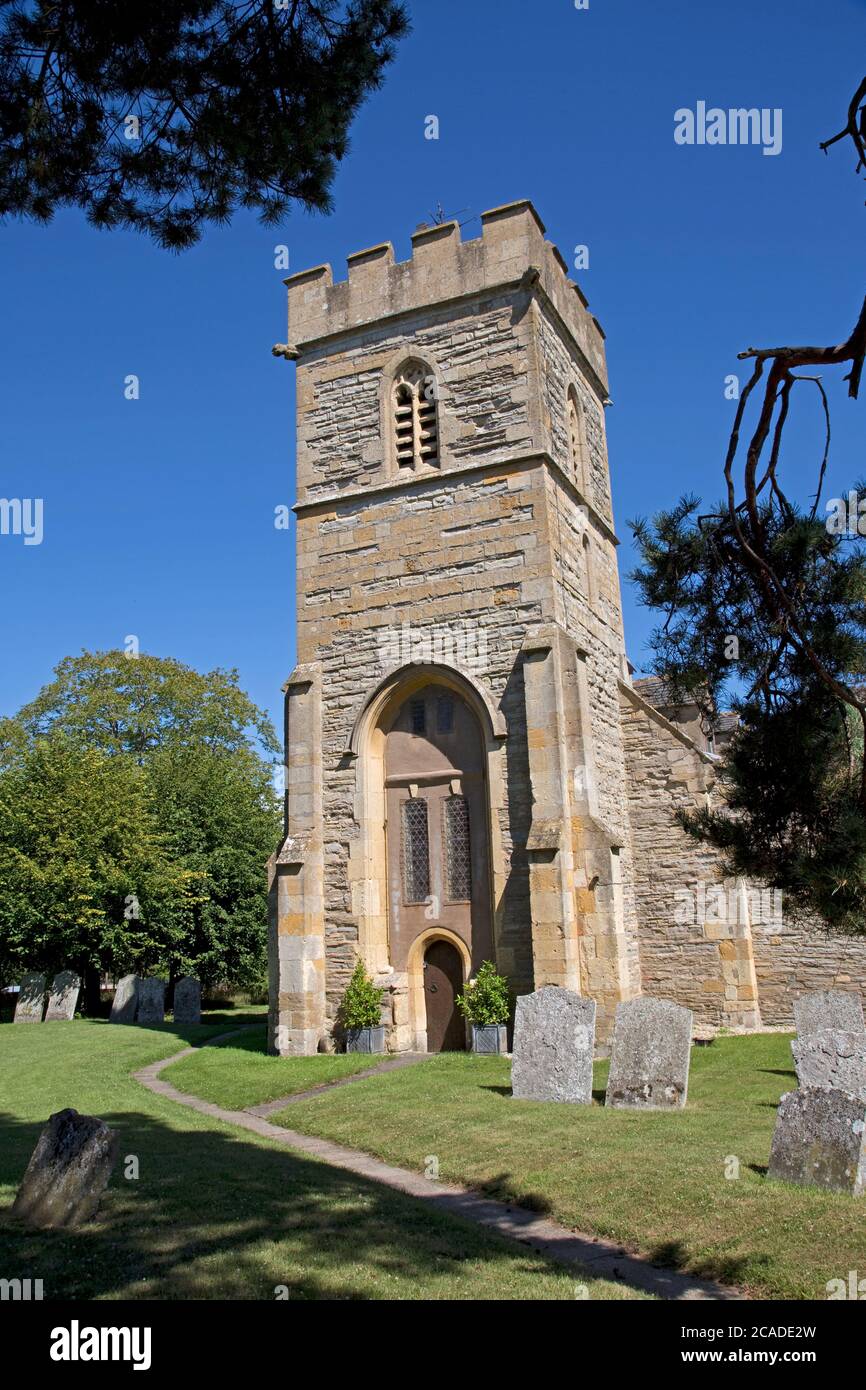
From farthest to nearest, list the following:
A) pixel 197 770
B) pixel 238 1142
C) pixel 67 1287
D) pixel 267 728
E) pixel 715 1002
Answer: pixel 267 728, pixel 197 770, pixel 715 1002, pixel 238 1142, pixel 67 1287

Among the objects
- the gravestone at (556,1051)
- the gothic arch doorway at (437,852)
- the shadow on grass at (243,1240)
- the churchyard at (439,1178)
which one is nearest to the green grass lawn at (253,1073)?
the churchyard at (439,1178)

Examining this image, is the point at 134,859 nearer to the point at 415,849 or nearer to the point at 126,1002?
the point at 126,1002

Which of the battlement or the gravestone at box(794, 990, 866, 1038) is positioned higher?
the battlement

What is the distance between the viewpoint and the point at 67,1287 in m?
5.07

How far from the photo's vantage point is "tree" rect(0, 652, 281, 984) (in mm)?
24938

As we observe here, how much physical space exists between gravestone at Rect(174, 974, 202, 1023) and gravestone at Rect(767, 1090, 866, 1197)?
17.9m

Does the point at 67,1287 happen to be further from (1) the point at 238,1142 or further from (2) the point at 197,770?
(2) the point at 197,770

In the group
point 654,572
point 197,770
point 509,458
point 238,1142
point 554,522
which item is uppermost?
point 509,458

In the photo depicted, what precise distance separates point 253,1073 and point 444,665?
679 centimetres

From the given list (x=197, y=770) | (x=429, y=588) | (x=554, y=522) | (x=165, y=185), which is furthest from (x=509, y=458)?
(x=197, y=770)

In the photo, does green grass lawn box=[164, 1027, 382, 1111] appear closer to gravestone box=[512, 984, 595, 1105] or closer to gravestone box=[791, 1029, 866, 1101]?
gravestone box=[512, 984, 595, 1105]

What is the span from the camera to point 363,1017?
15172 millimetres

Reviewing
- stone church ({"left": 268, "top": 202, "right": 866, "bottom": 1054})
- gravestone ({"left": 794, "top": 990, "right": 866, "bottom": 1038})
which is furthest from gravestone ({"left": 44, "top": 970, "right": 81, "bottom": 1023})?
gravestone ({"left": 794, "top": 990, "right": 866, "bottom": 1038})
